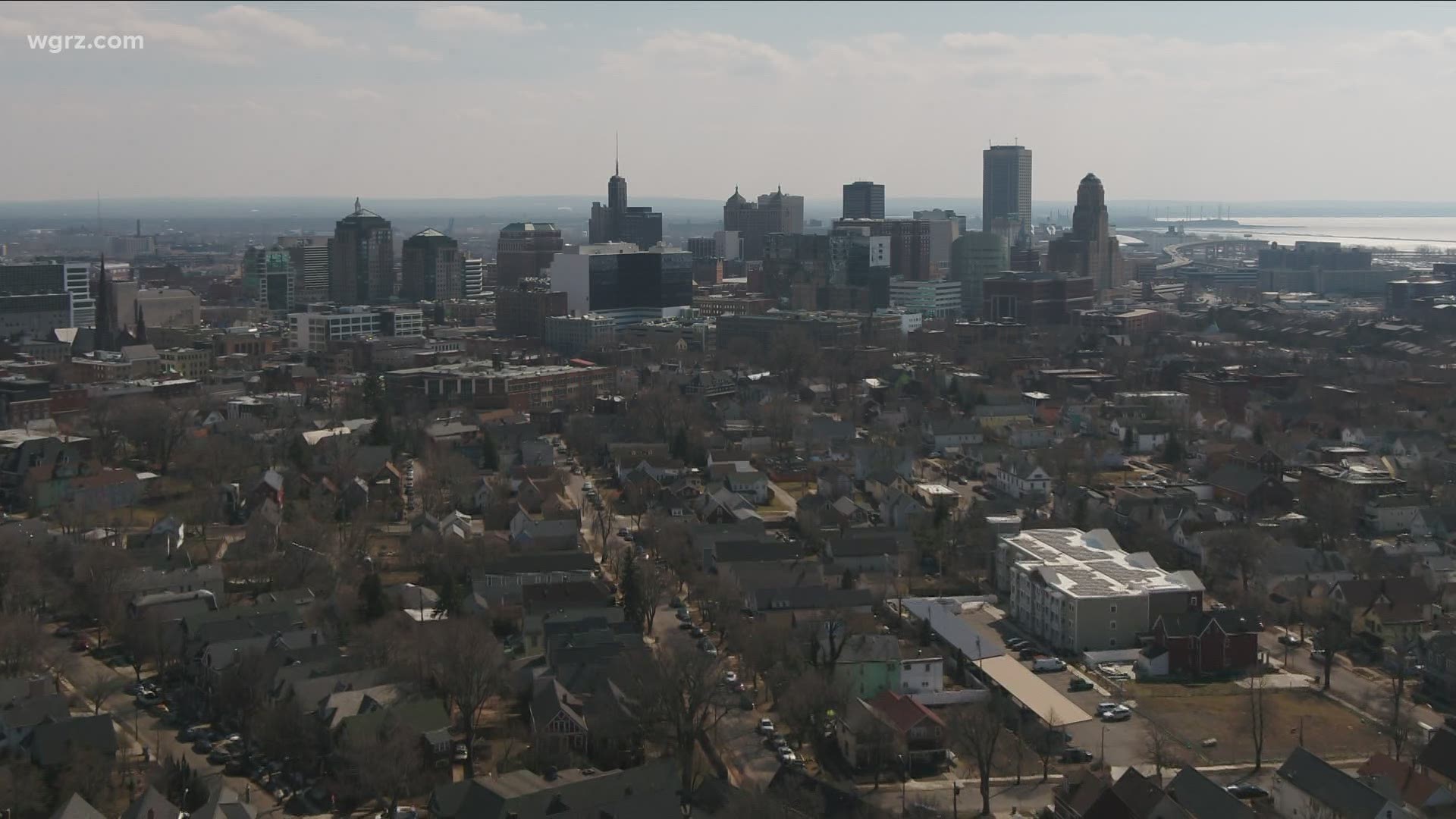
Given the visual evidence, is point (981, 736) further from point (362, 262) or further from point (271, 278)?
point (271, 278)

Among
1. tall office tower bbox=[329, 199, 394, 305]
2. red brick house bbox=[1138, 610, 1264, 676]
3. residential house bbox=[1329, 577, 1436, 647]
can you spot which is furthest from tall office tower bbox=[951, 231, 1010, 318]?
red brick house bbox=[1138, 610, 1264, 676]

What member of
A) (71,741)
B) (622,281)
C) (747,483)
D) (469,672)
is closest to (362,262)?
(622,281)

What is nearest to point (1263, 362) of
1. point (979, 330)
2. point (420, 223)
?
point (979, 330)

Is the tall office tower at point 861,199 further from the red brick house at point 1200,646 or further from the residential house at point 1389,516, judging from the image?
the red brick house at point 1200,646

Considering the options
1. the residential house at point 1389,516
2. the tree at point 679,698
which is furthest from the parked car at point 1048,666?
the residential house at point 1389,516

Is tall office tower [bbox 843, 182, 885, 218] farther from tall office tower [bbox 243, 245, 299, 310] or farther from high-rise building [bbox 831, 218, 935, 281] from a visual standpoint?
tall office tower [bbox 243, 245, 299, 310]

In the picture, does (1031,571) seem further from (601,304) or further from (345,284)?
(345,284)
